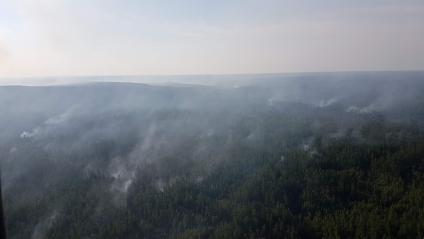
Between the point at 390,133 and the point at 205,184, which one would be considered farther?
the point at 390,133

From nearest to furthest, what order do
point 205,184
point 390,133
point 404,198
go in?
1. point 404,198
2. point 205,184
3. point 390,133

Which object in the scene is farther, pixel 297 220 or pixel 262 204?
pixel 262 204

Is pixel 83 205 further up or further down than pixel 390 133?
further down

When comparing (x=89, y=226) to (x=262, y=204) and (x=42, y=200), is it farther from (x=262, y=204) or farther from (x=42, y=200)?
(x=262, y=204)

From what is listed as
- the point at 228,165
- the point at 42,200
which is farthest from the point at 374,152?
the point at 42,200

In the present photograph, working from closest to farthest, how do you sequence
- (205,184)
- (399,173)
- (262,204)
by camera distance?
(262,204)
(399,173)
(205,184)

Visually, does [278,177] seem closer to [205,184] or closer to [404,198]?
[205,184]

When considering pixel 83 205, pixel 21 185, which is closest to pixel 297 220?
pixel 83 205

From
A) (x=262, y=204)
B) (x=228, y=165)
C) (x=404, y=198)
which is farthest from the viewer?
(x=228, y=165)

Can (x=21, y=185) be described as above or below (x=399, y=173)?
below
